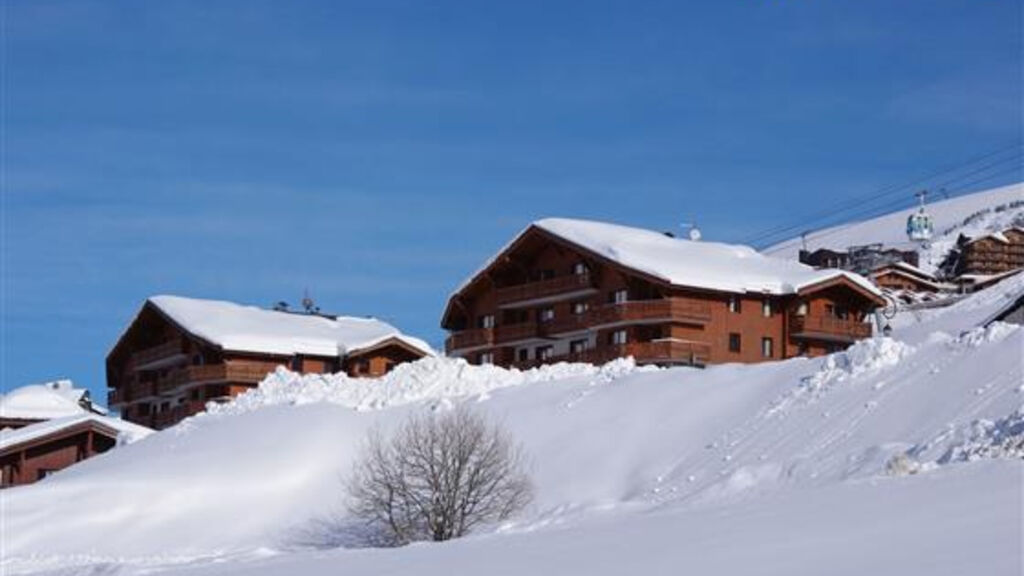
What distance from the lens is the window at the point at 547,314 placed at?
68.9 metres

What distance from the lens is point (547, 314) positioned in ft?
→ 228

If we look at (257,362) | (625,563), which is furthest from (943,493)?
(257,362)

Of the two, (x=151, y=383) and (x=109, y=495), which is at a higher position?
(x=151, y=383)

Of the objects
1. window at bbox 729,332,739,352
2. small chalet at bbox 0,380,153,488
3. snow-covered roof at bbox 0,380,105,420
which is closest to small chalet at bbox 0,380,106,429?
snow-covered roof at bbox 0,380,105,420

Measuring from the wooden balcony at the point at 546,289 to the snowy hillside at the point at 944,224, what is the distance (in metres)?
74.6

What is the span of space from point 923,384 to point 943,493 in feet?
63.3

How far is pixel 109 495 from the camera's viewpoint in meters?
44.3

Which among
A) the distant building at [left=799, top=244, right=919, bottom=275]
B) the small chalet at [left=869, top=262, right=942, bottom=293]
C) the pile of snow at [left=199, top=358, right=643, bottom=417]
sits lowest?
the pile of snow at [left=199, top=358, right=643, bottom=417]

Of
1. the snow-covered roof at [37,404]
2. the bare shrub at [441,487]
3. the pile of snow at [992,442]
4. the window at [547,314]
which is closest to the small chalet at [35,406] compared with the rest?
the snow-covered roof at [37,404]

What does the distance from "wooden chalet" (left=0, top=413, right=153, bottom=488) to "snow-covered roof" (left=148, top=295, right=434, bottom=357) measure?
36.1ft

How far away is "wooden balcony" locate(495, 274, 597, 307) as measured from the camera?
218 ft

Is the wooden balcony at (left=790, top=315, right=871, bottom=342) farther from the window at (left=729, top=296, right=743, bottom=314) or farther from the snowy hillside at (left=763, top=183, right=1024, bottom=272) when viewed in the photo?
the snowy hillside at (left=763, top=183, right=1024, bottom=272)

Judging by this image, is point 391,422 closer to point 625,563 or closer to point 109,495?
point 109,495

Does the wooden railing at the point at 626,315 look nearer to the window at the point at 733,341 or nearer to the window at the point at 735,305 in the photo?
the window at the point at 735,305
